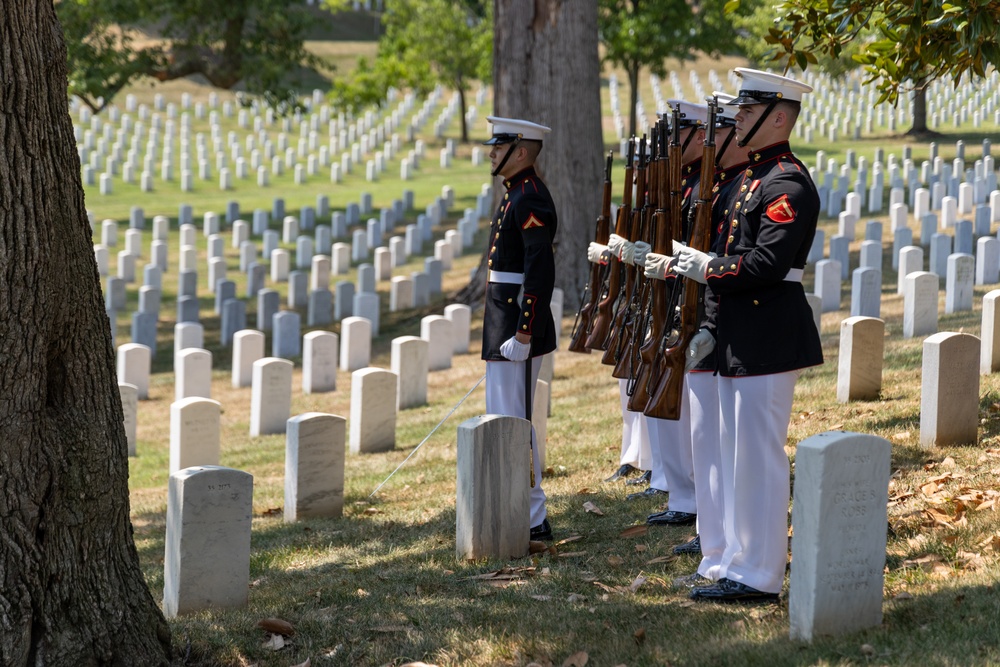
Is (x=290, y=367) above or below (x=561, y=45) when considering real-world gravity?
below

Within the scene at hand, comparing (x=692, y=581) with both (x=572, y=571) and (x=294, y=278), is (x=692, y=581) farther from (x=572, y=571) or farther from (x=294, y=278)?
(x=294, y=278)

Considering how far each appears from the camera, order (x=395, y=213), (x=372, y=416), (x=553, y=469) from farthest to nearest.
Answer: (x=395, y=213)
(x=372, y=416)
(x=553, y=469)

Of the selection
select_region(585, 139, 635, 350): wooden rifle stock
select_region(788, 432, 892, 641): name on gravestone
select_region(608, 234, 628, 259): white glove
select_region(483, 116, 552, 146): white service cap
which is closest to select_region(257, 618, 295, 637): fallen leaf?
select_region(788, 432, 892, 641): name on gravestone

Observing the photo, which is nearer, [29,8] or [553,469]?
[29,8]

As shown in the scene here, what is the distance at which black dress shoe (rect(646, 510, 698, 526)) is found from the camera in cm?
579

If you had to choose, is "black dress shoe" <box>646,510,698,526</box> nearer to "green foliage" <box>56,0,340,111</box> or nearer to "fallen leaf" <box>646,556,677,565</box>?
"fallen leaf" <box>646,556,677,565</box>

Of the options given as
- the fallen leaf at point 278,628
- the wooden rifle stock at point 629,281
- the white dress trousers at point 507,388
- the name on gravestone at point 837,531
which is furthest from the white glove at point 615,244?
the fallen leaf at point 278,628

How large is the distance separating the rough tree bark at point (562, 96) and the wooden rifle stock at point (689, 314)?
8324 mm

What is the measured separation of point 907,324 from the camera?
1079cm

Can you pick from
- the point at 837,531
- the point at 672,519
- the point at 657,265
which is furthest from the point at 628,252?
the point at 837,531

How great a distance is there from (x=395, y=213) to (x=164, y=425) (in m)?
14.0

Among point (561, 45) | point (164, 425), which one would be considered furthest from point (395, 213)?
point (164, 425)

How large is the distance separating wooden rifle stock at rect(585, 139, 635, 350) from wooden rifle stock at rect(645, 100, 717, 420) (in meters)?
1.67

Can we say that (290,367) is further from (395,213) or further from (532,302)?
(395,213)
